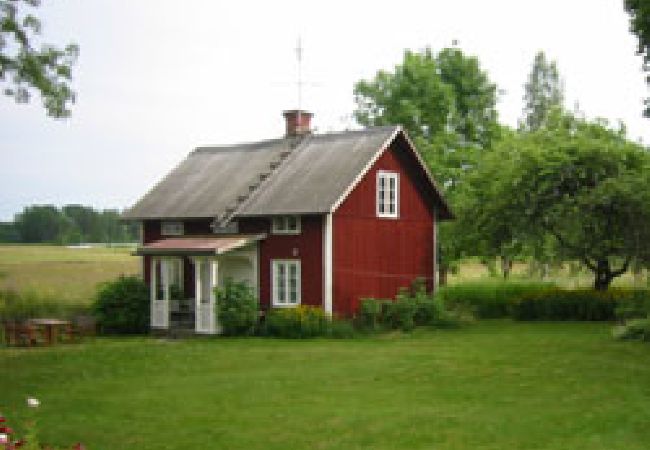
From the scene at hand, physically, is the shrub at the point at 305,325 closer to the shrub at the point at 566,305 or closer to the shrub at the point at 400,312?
the shrub at the point at 400,312

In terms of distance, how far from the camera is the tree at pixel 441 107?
46.6 meters

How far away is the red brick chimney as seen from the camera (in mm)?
35250

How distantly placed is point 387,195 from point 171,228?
8.47 meters

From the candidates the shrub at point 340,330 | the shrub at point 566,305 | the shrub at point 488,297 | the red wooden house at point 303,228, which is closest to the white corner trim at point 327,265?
the red wooden house at point 303,228

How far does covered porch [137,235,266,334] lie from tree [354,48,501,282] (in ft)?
52.0

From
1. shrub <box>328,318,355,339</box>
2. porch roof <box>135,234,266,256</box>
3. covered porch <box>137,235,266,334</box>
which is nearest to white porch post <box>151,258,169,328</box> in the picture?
covered porch <box>137,235,266,334</box>

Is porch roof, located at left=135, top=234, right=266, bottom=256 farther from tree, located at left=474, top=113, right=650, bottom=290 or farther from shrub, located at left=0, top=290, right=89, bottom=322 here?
tree, located at left=474, top=113, right=650, bottom=290

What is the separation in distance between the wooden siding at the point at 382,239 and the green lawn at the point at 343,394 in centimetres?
448

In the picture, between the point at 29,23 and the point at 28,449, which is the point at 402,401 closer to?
the point at 28,449

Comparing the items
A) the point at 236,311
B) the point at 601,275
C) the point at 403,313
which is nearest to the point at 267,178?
the point at 236,311

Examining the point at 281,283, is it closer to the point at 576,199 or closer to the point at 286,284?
the point at 286,284

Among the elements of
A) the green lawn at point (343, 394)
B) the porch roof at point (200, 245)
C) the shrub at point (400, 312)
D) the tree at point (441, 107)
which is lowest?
the green lawn at point (343, 394)

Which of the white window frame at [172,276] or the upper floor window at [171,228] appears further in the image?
the upper floor window at [171,228]

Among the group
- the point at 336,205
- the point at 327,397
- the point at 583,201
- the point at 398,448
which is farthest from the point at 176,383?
the point at 583,201
